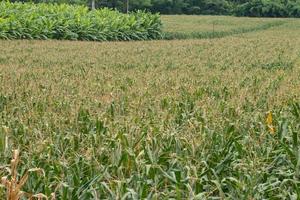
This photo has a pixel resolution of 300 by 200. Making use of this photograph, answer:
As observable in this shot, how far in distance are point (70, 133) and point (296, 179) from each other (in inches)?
72.3

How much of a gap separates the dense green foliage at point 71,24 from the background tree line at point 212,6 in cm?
2592

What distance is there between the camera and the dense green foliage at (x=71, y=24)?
21000 millimetres

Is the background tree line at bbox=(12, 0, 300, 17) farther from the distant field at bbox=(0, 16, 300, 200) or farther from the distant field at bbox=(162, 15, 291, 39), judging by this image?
the distant field at bbox=(0, 16, 300, 200)

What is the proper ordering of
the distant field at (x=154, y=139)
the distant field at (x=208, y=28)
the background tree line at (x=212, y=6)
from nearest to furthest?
the distant field at (x=154, y=139)
the distant field at (x=208, y=28)
the background tree line at (x=212, y=6)

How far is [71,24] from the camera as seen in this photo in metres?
22.9

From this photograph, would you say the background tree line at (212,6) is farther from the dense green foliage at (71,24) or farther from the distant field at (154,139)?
the distant field at (154,139)

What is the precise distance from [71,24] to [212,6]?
144 feet

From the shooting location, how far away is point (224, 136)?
3.87 meters

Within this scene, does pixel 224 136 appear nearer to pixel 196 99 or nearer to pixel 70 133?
pixel 70 133

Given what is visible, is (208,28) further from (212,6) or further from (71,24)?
(212,6)

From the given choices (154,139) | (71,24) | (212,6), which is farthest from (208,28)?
(212,6)

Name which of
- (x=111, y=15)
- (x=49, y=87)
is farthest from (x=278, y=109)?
(x=111, y=15)

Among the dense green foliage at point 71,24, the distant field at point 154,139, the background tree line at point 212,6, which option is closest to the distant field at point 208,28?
the dense green foliage at point 71,24

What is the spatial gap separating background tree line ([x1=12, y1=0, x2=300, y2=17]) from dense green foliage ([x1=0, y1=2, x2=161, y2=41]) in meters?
25.9
